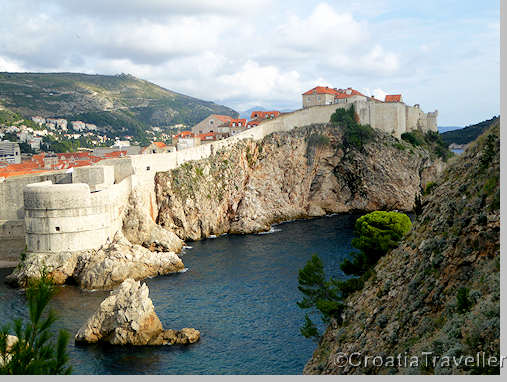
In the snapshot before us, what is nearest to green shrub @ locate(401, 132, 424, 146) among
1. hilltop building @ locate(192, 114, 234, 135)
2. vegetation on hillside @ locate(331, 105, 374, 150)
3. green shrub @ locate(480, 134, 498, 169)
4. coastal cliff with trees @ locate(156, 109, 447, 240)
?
coastal cliff with trees @ locate(156, 109, 447, 240)

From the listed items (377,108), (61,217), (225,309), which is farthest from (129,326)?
(377,108)

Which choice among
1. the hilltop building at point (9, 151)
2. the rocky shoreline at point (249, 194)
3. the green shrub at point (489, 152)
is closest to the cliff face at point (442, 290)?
the green shrub at point (489, 152)

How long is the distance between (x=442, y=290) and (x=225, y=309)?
20.9 metres

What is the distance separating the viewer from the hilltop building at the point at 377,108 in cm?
7200

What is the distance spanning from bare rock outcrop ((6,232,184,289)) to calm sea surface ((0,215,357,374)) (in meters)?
1.06

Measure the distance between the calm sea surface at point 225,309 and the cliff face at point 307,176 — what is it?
861 cm

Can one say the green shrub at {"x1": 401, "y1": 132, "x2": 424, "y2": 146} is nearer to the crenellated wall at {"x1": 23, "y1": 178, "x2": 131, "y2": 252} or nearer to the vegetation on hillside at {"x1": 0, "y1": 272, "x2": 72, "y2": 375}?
the crenellated wall at {"x1": 23, "y1": 178, "x2": 131, "y2": 252}

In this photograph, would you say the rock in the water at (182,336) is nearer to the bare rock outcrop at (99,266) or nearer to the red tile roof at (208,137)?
the bare rock outcrop at (99,266)

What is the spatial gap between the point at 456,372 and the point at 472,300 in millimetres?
1887

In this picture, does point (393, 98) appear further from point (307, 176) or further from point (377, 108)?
point (307, 176)

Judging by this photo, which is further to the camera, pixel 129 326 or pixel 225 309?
pixel 225 309

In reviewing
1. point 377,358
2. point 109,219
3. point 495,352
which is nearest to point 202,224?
point 109,219

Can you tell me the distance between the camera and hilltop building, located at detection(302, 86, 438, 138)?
72.0 meters

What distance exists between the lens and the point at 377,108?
72062 millimetres
